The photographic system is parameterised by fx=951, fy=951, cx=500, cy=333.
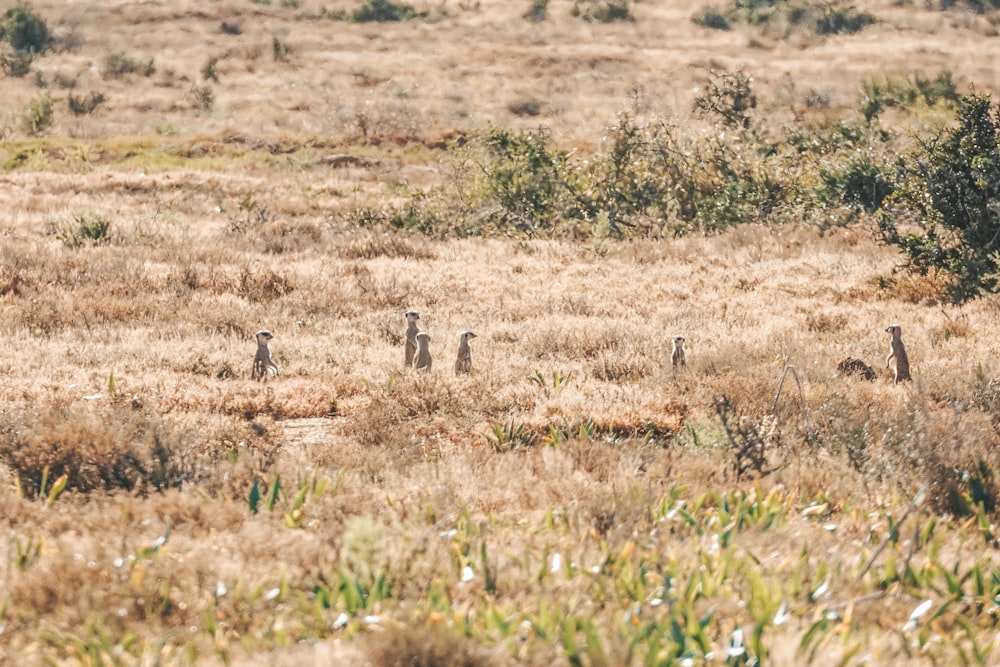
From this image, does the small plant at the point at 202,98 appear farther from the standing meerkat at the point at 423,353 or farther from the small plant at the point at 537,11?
the standing meerkat at the point at 423,353

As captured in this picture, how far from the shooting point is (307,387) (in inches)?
289

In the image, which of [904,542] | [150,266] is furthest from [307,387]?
[150,266]

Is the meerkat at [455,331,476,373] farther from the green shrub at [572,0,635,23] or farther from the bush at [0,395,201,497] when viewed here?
the green shrub at [572,0,635,23]

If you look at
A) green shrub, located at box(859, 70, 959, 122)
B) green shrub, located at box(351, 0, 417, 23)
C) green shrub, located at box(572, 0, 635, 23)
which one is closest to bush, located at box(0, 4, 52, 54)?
green shrub, located at box(351, 0, 417, 23)

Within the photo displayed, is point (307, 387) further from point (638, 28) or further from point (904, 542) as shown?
point (638, 28)

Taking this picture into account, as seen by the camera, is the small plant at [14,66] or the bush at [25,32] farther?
the bush at [25,32]

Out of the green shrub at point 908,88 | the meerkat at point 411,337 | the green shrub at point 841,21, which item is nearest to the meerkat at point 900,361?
the meerkat at point 411,337

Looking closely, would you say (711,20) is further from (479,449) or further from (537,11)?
(479,449)

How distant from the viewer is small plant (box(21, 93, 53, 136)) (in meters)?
25.0

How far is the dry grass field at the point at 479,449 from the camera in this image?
3.59m

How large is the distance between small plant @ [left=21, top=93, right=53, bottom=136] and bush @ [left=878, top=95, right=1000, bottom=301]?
22.0m

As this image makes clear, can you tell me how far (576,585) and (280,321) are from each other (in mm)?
6521

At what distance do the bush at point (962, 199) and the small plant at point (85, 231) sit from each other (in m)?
10.7

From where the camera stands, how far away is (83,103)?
92.8 ft
